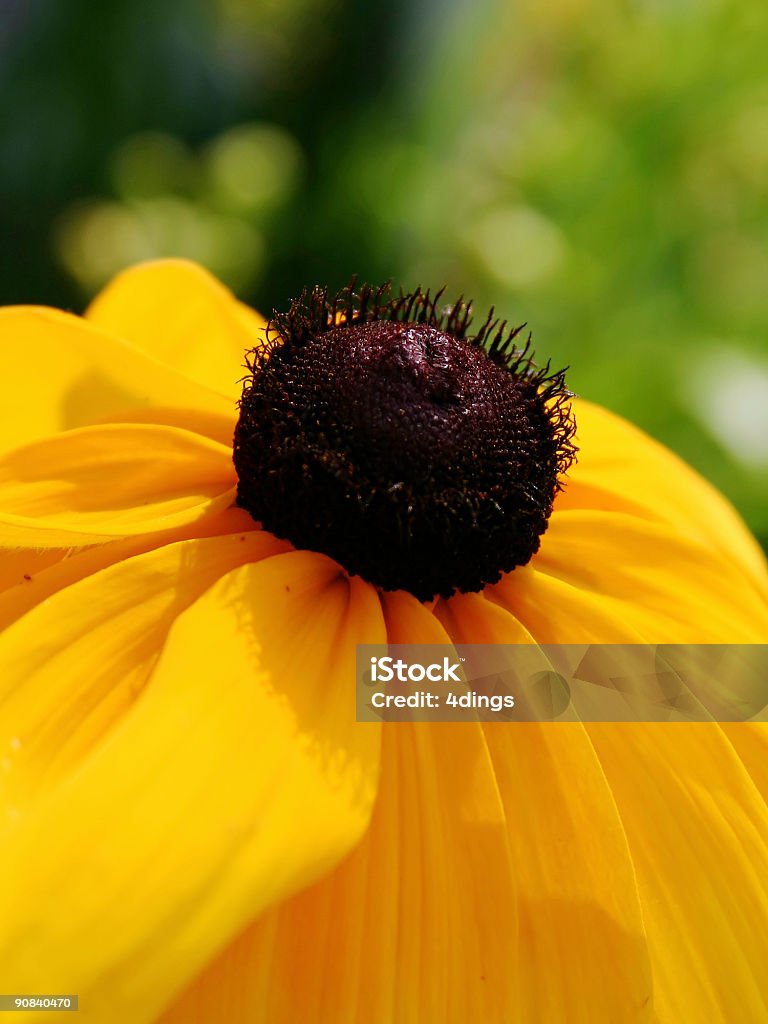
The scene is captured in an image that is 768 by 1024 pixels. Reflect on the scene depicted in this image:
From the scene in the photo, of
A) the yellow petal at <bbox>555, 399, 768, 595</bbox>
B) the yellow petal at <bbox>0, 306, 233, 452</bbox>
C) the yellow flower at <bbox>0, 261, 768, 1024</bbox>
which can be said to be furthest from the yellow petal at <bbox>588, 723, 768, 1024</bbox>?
the yellow petal at <bbox>0, 306, 233, 452</bbox>

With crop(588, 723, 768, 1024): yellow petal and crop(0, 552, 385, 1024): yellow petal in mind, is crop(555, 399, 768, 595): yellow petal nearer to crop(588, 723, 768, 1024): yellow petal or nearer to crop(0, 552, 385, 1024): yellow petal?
crop(588, 723, 768, 1024): yellow petal

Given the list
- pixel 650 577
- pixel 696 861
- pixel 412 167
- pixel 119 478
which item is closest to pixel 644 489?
pixel 650 577

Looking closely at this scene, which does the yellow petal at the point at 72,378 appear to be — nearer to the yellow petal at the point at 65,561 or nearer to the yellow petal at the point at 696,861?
the yellow petal at the point at 65,561

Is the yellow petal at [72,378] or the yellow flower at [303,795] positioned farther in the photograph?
the yellow petal at [72,378]

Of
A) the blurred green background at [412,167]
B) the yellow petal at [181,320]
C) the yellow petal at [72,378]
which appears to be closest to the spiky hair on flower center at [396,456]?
the yellow petal at [72,378]

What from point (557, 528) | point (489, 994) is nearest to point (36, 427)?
point (557, 528)

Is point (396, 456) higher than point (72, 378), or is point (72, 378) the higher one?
point (72, 378)

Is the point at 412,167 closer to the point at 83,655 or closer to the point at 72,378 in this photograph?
the point at 72,378
